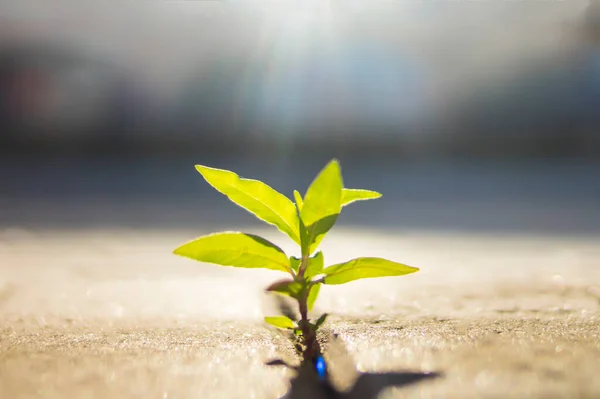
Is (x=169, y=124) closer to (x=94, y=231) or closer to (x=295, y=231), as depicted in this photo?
(x=94, y=231)

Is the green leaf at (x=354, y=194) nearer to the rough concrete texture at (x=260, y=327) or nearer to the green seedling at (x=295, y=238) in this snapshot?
the green seedling at (x=295, y=238)

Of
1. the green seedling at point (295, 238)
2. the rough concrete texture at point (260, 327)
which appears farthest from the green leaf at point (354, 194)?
the rough concrete texture at point (260, 327)

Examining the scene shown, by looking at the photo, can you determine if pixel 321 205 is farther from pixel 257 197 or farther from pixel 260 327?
pixel 260 327

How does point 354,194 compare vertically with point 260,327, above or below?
above

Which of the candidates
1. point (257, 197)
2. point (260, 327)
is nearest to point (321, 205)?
point (257, 197)
